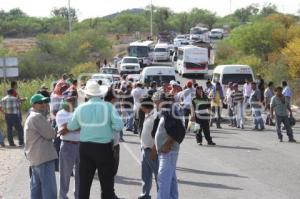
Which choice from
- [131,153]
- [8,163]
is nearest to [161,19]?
[131,153]

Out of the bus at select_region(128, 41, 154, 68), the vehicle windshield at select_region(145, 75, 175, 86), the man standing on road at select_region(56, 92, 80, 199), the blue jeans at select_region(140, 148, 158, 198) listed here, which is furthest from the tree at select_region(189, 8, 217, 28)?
the man standing on road at select_region(56, 92, 80, 199)

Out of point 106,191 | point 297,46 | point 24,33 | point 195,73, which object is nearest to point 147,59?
point 195,73

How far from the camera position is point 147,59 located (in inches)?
2317

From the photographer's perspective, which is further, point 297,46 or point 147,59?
point 147,59

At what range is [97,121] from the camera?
28.6 ft

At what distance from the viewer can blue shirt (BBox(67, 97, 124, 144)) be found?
8.67 meters

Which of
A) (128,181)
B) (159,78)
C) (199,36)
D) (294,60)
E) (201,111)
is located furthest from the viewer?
(199,36)

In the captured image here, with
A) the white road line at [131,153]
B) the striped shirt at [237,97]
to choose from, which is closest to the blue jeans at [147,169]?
the white road line at [131,153]

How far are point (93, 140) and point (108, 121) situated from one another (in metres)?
0.35

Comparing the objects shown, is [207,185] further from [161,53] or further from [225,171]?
[161,53]

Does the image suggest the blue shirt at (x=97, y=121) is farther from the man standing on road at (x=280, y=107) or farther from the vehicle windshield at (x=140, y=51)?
the vehicle windshield at (x=140, y=51)

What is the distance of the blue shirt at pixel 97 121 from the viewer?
8.67 metres

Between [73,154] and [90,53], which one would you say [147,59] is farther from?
[73,154]

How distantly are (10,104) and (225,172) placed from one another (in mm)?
7424
